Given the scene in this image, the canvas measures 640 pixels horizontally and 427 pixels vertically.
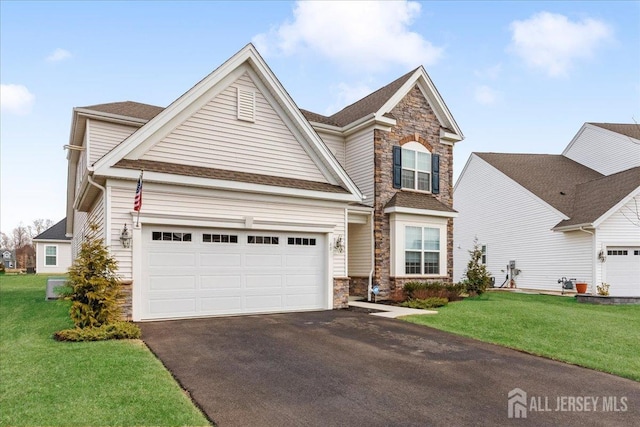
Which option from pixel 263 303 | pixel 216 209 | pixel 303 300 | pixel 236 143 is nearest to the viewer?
pixel 216 209

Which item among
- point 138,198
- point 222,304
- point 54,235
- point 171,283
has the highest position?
point 138,198

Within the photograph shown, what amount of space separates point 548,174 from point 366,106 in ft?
51.0

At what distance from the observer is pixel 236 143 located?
12641 mm

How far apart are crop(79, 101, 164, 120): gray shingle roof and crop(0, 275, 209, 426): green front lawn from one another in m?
8.73

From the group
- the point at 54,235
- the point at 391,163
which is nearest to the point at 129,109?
the point at 391,163

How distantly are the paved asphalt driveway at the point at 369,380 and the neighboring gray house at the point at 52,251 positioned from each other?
3291 centimetres

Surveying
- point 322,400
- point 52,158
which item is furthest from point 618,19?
point 52,158

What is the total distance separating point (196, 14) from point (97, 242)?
35.4 feet

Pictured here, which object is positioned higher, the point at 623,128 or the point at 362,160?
the point at 623,128

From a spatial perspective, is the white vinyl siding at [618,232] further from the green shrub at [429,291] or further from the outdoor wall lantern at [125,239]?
the outdoor wall lantern at [125,239]

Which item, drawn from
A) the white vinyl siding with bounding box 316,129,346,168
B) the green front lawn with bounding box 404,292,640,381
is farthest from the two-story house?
the green front lawn with bounding box 404,292,640,381

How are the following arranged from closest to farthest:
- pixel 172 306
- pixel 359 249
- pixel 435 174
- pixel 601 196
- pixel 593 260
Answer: pixel 172 306, pixel 359 249, pixel 435 174, pixel 593 260, pixel 601 196

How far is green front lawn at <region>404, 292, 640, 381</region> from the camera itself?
8062mm

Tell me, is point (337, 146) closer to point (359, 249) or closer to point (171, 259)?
point (359, 249)
